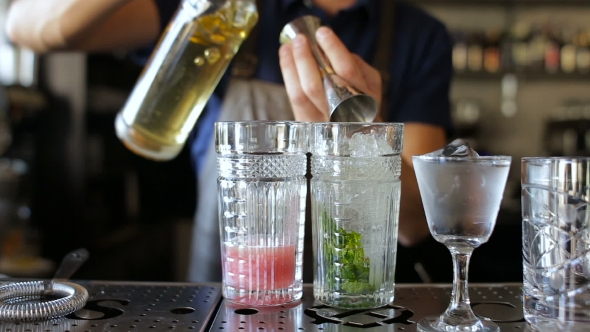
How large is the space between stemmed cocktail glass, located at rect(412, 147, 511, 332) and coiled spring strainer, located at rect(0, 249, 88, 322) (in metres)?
0.42

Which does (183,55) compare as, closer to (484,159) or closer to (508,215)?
→ (484,159)

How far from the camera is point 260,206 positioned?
824mm

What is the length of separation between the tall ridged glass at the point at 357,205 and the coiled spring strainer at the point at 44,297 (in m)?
0.32

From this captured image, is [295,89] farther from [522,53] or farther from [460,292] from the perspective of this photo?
[522,53]

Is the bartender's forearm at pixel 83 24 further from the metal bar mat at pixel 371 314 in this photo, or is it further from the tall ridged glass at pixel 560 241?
the tall ridged glass at pixel 560 241

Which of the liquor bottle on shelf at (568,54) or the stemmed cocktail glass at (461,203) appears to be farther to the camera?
the liquor bottle on shelf at (568,54)

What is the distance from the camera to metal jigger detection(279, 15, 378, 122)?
0.85 m

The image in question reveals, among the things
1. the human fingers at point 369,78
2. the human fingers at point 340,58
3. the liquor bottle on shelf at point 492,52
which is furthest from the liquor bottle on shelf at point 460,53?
the human fingers at point 340,58

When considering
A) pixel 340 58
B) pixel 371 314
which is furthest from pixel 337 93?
pixel 371 314

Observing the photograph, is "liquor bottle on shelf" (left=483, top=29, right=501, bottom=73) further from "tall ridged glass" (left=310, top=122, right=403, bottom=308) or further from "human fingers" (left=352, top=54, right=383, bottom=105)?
"tall ridged glass" (left=310, top=122, right=403, bottom=308)

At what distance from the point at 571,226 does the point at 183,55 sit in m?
0.63

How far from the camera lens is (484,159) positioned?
0.68 meters

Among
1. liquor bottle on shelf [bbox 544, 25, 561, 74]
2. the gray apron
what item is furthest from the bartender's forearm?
liquor bottle on shelf [bbox 544, 25, 561, 74]

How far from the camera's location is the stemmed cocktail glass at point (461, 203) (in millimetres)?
685
